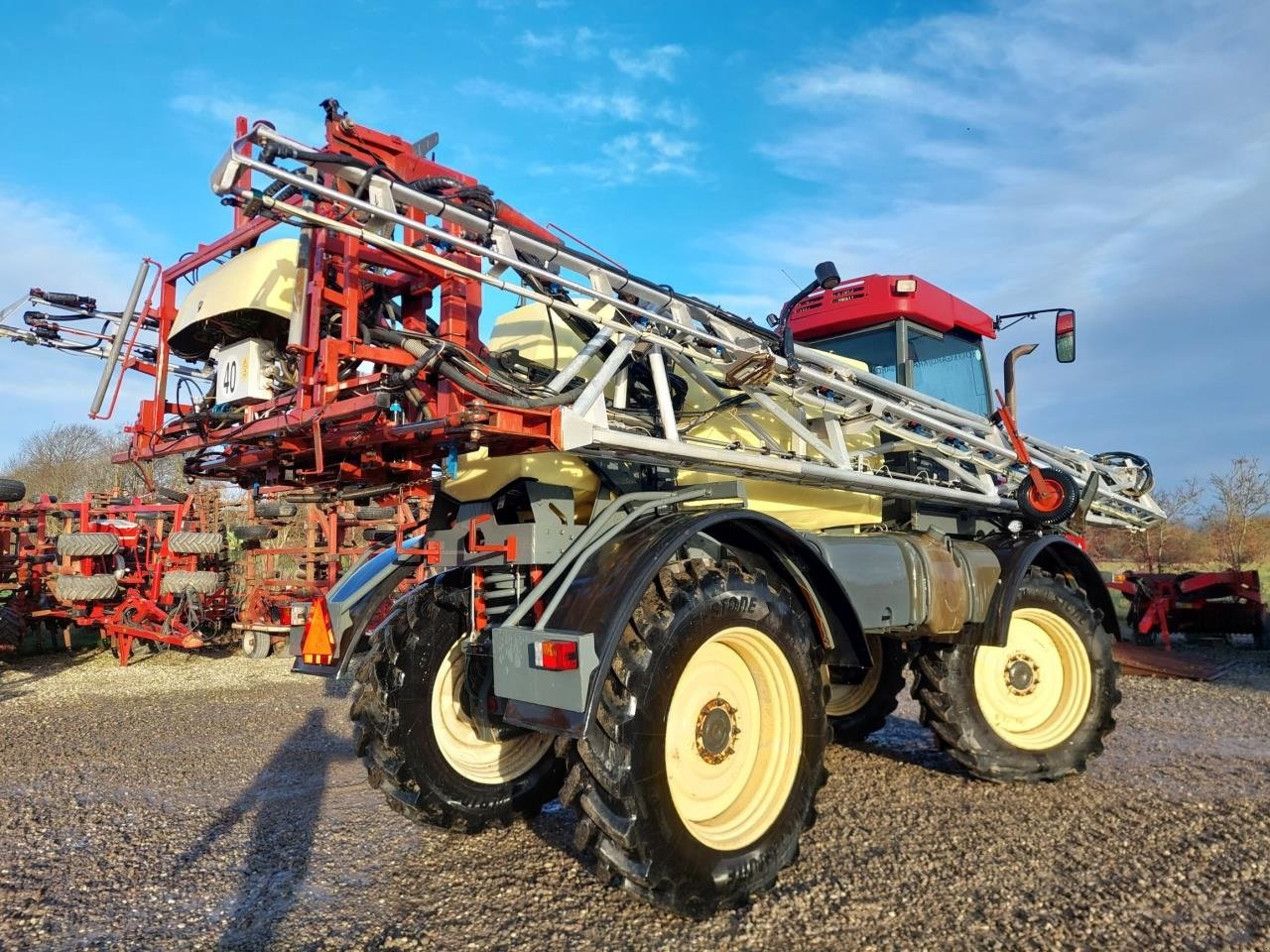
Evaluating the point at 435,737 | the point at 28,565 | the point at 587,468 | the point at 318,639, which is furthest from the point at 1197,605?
the point at 28,565

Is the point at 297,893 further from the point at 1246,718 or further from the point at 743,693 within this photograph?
the point at 1246,718

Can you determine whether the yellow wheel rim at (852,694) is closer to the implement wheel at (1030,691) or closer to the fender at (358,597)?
the implement wheel at (1030,691)

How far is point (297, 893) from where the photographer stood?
333 cm

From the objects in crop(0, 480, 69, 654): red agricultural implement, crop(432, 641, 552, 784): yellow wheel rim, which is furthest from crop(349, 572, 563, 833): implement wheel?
crop(0, 480, 69, 654): red agricultural implement

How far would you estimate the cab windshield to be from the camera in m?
5.62

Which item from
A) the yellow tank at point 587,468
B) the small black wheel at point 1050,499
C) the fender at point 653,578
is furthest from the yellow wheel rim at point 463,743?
the small black wheel at point 1050,499

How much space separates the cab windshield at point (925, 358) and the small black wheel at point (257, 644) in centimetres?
915

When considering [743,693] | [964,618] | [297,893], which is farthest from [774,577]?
[297,893]

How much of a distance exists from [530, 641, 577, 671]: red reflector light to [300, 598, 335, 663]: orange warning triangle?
1.49m

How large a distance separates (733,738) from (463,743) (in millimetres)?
1428

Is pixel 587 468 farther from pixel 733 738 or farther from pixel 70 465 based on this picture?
pixel 70 465

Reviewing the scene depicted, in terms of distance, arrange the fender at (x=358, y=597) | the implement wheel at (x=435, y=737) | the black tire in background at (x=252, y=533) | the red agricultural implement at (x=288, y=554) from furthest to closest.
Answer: the black tire in background at (x=252, y=533), the red agricultural implement at (x=288, y=554), the fender at (x=358, y=597), the implement wheel at (x=435, y=737)

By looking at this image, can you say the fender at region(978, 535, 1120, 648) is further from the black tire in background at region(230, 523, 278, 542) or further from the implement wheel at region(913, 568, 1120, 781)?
the black tire in background at region(230, 523, 278, 542)

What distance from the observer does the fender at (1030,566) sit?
4656 mm
